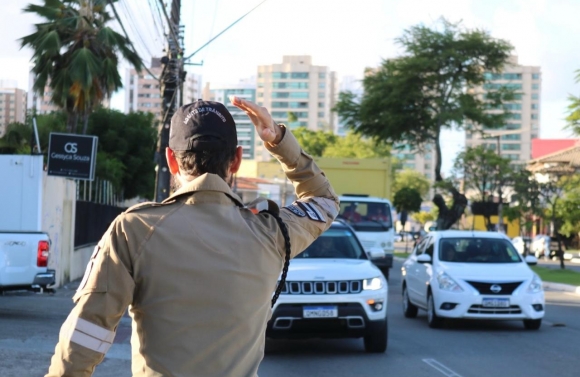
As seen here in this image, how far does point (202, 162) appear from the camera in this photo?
288 cm

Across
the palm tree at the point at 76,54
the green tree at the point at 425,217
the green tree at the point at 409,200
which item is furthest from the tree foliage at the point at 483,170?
the green tree at the point at 425,217

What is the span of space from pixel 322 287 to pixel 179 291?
29.5ft

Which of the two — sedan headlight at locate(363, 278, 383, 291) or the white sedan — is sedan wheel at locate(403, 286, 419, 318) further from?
sedan headlight at locate(363, 278, 383, 291)

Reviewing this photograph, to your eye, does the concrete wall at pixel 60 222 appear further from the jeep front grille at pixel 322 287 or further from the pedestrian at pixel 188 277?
the pedestrian at pixel 188 277

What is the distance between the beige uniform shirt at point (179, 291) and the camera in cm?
256

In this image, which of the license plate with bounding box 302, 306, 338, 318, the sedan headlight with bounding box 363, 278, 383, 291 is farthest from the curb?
the license plate with bounding box 302, 306, 338, 318

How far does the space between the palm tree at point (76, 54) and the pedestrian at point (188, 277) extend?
1058 inches

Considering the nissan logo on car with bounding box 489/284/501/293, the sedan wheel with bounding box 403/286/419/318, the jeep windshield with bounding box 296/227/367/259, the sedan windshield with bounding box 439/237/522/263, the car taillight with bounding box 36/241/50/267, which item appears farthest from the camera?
the sedan wheel with bounding box 403/286/419/318

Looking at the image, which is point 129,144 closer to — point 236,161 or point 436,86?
point 436,86

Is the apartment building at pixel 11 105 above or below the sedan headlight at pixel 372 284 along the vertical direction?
above

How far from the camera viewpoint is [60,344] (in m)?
2.55

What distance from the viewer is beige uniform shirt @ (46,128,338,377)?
8.39 ft

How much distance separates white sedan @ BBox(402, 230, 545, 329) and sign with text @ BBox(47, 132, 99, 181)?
870 centimetres

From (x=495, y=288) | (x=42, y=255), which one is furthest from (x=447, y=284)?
(x=42, y=255)
